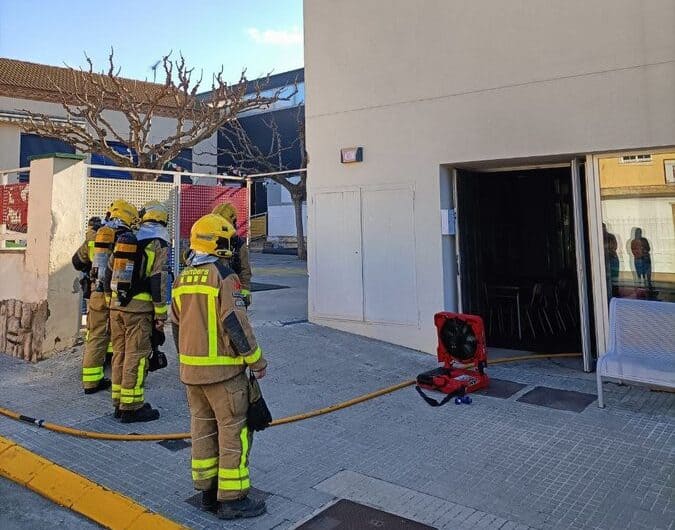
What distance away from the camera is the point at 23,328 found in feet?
22.9

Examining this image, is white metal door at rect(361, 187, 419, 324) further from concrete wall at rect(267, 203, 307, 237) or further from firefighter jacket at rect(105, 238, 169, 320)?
concrete wall at rect(267, 203, 307, 237)

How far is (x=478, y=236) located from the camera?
7.89m

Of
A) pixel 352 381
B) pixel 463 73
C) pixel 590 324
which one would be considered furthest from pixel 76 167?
pixel 590 324

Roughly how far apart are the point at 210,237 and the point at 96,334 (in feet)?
9.72

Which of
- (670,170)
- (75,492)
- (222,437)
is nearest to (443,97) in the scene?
(670,170)

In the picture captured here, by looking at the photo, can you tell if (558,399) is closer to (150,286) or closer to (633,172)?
(633,172)

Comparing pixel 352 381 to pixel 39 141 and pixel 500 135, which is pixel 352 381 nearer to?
pixel 500 135

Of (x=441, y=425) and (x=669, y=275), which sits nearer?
(x=441, y=425)

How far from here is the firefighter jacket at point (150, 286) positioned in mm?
4766

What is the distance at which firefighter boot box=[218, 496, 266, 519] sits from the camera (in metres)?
3.13

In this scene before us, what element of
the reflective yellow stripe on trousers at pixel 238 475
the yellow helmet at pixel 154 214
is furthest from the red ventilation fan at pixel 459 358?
the yellow helmet at pixel 154 214

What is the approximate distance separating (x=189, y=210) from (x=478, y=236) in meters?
4.61

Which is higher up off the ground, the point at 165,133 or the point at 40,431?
the point at 165,133

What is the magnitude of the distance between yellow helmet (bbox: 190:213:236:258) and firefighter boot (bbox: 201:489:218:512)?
150 centimetres
